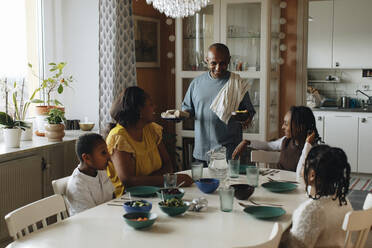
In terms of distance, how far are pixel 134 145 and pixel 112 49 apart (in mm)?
1354

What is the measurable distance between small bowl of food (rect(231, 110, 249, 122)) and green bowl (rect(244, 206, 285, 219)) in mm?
1340

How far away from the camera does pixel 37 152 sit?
339 centimetres

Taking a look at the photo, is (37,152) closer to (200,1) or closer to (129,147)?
(129,147)

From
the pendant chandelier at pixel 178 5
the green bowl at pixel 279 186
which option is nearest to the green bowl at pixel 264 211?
the green bowl at pixel 279 186

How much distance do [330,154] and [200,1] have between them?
120 cm

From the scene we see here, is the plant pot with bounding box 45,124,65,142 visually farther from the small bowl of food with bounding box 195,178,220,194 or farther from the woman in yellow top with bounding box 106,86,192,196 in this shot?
the small bowl of food with bounding box 195,178,220,194

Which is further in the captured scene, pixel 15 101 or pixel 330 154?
pixel 15 101

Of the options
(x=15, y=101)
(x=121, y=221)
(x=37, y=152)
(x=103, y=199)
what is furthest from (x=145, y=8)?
(x=121, y=221)

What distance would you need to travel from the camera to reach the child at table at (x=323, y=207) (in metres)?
1.93

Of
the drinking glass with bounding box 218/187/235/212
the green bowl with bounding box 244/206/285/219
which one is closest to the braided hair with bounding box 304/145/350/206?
the green bowl with bounding box 244/206/285/219

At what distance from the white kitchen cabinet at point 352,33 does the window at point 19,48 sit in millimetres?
4417

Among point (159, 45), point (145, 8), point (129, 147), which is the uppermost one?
point (145, 8)

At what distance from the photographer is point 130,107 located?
2902 millimetres

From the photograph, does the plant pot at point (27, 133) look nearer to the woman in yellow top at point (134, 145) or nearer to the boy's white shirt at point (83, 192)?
the woman in yellow top at point (134, 145)
